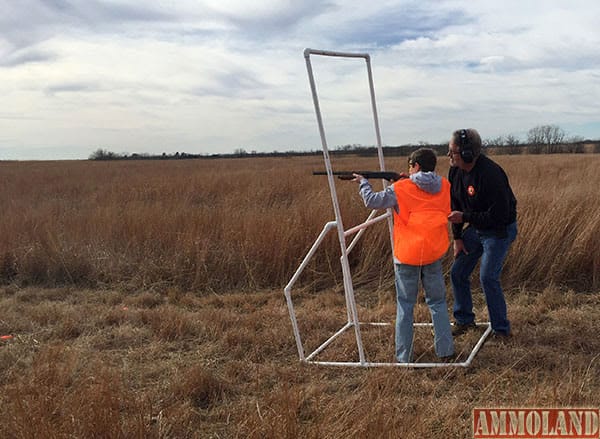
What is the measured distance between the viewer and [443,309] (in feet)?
12.4

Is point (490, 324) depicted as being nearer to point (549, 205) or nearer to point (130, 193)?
point (549, 205)

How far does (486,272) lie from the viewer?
13.1ft

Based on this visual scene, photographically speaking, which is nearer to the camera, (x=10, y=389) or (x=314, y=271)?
(x=10, y=389)

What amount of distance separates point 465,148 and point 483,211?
1.69 ft

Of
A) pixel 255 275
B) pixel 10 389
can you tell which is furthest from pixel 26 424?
pixel 255 275

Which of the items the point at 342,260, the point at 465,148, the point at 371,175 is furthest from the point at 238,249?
the point at 465,148

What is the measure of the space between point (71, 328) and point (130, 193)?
9.10m

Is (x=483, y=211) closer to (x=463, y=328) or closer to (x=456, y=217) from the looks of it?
(x=456, y=217)

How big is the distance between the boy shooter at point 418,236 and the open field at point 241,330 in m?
0.32

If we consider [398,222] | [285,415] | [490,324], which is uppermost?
[398,222]

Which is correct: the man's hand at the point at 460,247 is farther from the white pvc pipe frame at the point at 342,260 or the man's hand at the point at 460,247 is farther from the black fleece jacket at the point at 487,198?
the white pvc pipe frame at the point at 342,260

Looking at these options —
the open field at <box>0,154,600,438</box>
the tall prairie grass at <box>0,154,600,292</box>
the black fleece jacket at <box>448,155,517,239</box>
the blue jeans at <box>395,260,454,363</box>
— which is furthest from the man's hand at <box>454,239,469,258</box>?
the tall prairie grass at <box>0,154,600,292</box>

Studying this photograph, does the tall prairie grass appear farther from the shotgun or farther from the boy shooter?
the shotgun

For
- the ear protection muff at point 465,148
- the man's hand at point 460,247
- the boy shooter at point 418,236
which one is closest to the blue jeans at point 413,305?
the boy shooter at point 418,236
